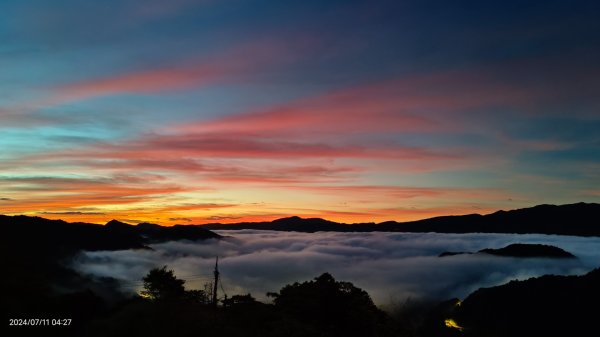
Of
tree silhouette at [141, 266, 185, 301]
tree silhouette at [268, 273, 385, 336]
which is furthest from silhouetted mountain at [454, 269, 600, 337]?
tree silhouette at [268, 273, 385, 336]

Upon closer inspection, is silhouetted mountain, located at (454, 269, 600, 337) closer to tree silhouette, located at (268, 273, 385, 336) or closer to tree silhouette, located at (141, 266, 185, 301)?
tree silhouette, located at (141, 266, 185, 301)

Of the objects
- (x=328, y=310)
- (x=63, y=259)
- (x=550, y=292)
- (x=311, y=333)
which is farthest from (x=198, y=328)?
(x=550, y=292)

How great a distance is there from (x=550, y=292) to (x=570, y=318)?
699 inches

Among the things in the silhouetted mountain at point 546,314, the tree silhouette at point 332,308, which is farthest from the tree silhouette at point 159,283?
the silhouetted mountain at point 546,314

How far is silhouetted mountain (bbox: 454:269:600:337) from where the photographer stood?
17525 centimetres

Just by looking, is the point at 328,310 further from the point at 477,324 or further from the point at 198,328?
the point at 477,324

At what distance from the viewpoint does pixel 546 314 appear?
608 ft

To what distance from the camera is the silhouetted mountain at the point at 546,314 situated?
175 metres

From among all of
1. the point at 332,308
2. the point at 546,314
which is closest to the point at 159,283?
the point at 332,308

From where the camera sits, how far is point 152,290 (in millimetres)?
82438

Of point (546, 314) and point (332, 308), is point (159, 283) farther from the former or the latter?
point (546, 314)

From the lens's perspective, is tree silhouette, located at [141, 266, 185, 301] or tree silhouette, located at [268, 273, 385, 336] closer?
tree silhouette, located at [268, 273, 385, 336]

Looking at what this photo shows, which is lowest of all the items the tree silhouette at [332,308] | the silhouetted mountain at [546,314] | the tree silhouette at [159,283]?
the silhouetted mountain at [546,314]

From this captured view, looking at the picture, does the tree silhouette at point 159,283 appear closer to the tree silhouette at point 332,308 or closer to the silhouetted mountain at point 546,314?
the tree silhouette at point 332,308
